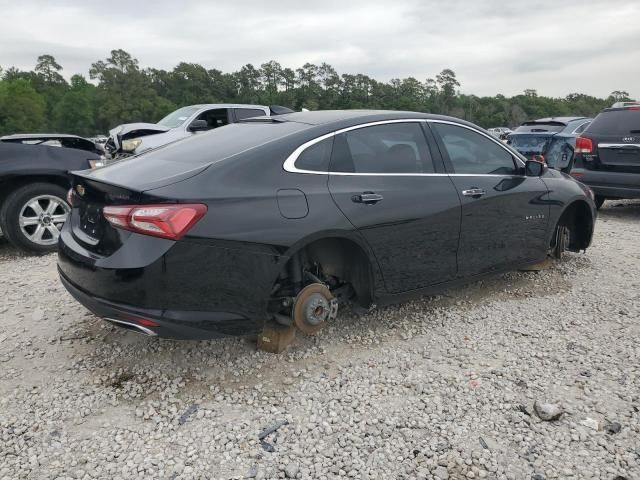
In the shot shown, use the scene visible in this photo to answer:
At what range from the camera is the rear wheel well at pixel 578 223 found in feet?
16.2

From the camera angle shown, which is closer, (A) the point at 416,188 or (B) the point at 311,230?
(B) the point at 311,230

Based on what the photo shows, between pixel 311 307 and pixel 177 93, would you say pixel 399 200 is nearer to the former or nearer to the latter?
pixel 311 307

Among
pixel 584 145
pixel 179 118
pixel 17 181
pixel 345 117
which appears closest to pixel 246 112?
pixel 179 118

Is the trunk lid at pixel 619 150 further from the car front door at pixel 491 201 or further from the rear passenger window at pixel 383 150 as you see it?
the rear passenger window at pixel 383 150

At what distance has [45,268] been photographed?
16.4 ft

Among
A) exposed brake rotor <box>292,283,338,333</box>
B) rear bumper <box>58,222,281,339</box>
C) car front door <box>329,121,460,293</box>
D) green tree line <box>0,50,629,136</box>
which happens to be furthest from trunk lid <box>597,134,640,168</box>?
green tree line <box>0,50,629,136</box>

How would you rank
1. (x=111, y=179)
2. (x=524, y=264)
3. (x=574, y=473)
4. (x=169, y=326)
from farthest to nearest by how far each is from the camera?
(x=524, y=264) < (x=111, y=179) < (x=169, y=326) < (x=574, y=473)

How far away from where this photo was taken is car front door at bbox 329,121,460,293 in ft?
10.4

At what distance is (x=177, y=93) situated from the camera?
8069 centimetres

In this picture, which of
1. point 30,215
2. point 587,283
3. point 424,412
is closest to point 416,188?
point 424,412

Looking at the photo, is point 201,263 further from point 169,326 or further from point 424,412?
point 424,412

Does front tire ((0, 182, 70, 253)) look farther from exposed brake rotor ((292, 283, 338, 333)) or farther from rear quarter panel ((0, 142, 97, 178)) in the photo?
exposed brake rotor ((292, 283, 338, 333))

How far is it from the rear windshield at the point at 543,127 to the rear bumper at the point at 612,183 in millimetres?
3275

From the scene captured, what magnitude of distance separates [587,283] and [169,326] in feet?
12.6
